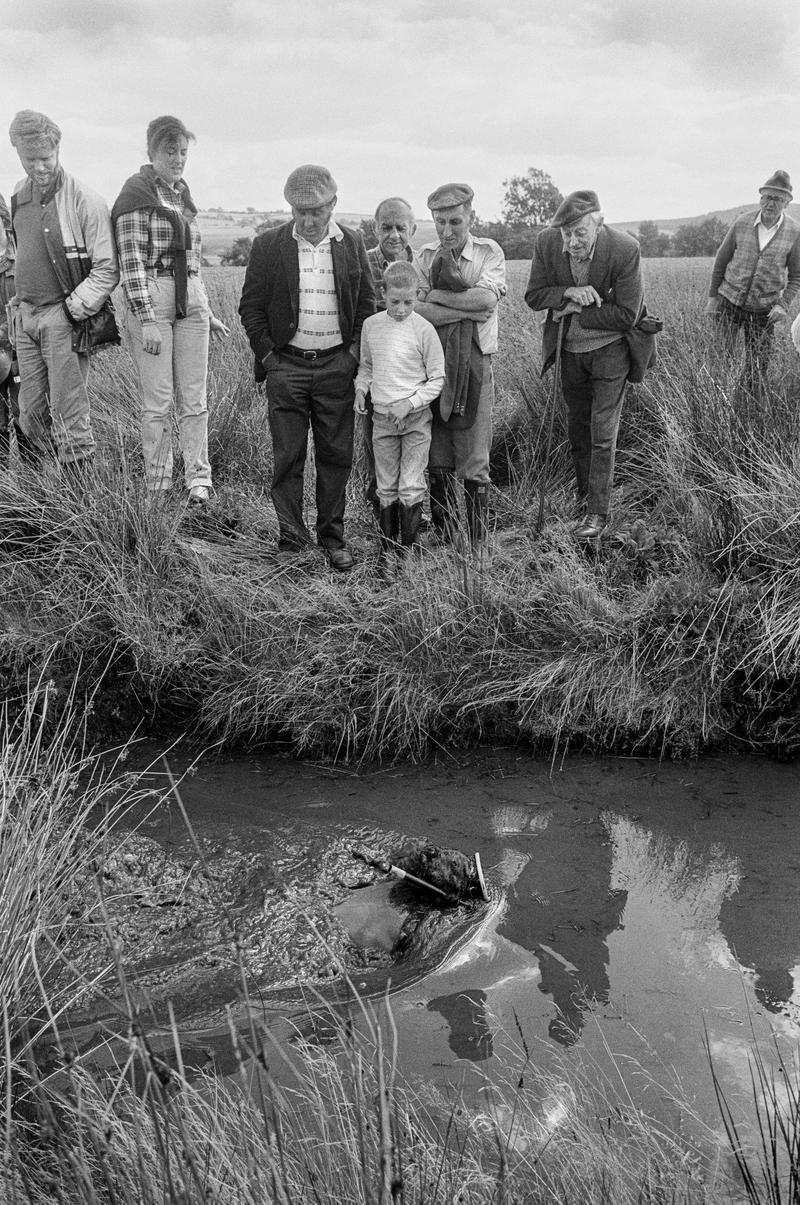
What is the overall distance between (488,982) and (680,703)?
1.92 m

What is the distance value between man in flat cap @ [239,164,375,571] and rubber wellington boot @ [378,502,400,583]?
0.19 m

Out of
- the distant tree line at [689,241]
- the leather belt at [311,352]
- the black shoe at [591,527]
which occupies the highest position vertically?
the distant tree line at [689,241]

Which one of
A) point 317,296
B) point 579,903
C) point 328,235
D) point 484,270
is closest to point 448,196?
point 484,270

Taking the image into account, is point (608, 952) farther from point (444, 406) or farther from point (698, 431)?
point (698, 431)

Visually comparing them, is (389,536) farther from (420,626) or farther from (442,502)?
(420,626)

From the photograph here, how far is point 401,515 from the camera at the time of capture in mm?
5418

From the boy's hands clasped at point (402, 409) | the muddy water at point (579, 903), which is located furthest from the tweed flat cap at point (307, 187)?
the muddy water at point (579, 903)

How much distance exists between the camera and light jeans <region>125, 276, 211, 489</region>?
5469 millimetres

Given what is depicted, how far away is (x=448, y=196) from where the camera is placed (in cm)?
516

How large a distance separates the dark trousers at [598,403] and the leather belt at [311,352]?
124 centimetres

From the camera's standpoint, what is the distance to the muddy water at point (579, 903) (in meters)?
3.02

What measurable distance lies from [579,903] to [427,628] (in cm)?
155

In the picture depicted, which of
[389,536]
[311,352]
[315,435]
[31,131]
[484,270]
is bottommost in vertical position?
[389,536]

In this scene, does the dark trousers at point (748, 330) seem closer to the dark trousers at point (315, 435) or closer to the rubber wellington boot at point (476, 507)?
the rubber wellington boot at point (476, 507)
